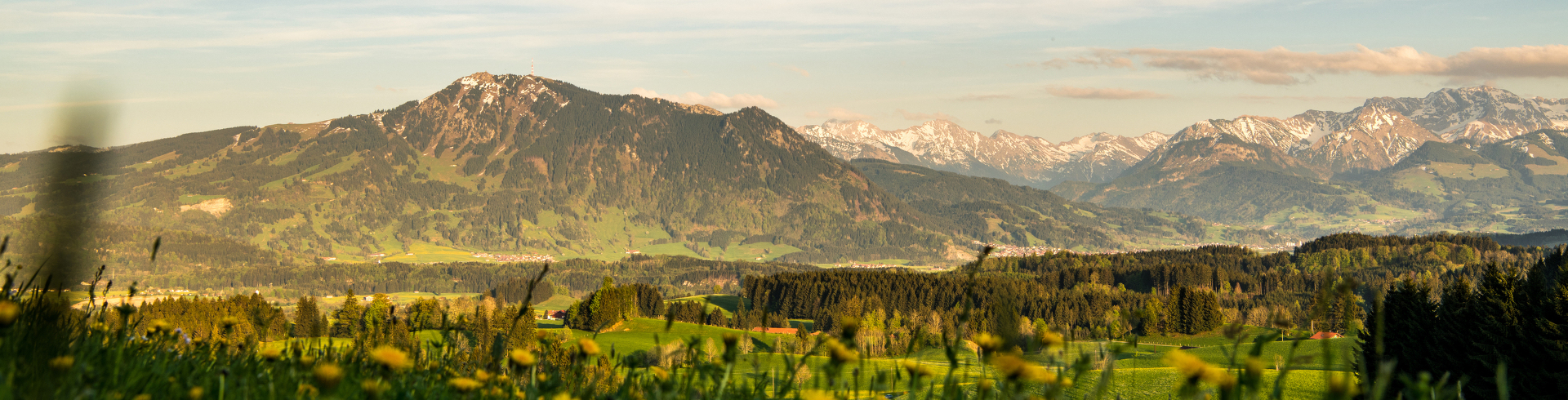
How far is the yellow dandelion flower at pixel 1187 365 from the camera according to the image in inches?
108

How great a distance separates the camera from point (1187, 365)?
282 cm

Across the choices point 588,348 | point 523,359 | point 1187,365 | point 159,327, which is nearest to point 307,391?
point 523,359

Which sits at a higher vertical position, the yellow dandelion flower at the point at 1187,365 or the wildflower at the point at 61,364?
the yellow dandelion flower at the point at 1187,365

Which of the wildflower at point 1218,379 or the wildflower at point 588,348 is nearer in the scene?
the wildflower at point 1218,379

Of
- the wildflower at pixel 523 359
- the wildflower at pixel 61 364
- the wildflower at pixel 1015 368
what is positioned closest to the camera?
the wildflower at pixel 1015 368

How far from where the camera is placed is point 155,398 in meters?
3.96

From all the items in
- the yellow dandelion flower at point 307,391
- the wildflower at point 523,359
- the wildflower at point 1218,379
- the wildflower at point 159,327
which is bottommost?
the yellow dandelion flower at point 307,391

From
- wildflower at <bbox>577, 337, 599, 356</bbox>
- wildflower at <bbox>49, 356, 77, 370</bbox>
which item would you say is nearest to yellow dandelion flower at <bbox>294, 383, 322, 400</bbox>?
wildflower at <bbox>49, 356, 77, 370</bbox>

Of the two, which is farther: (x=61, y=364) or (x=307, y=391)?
(x=307, y=391)

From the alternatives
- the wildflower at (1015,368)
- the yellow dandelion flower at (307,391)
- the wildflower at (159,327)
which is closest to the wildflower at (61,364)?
the yellow dandelion flower at (307,391)

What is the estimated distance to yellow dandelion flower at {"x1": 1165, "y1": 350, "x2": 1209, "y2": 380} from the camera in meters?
2.75

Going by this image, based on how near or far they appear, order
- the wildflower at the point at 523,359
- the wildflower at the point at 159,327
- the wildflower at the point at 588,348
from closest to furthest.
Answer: the wildflower at the point at 523,359, the wildflower at the point at 588,348, the wildflower at the point at 159,327

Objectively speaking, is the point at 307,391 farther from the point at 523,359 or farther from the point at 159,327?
the point at 159,327

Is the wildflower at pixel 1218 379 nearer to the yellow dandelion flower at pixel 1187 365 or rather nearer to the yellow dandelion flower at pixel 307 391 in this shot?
the yellow dandelion flower at pixel 1187 365
